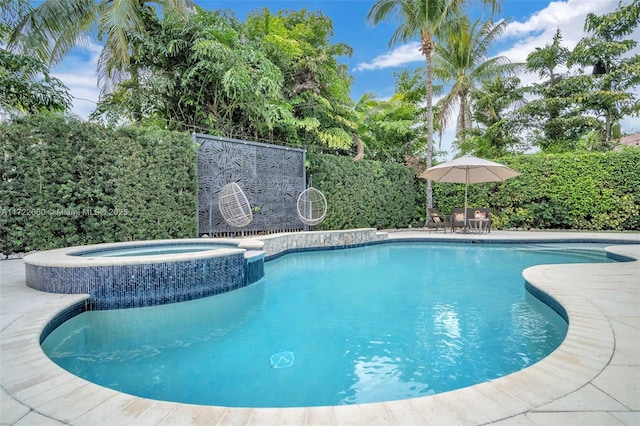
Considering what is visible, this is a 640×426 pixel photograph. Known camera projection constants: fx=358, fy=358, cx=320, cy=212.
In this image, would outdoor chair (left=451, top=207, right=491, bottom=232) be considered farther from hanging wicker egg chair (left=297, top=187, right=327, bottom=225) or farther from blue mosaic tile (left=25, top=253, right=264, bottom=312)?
blue mosaic tile (left=25, top=253, right=264, bottom=312)

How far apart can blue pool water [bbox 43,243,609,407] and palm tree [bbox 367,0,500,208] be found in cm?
1061

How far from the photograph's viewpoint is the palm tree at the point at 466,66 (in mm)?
19375

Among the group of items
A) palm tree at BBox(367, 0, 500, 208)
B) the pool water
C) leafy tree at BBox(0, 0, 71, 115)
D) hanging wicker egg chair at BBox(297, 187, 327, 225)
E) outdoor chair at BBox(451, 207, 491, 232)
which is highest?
palm tree at BBox(367, 0, 500, 208)

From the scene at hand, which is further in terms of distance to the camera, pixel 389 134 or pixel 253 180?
pixel 389 134

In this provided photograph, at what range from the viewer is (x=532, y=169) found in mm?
13727

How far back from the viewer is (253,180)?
10.7m

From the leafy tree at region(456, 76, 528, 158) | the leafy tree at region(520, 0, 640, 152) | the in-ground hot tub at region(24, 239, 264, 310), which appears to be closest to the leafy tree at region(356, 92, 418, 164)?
the leafy tree at region(456, 76, 528, 158)

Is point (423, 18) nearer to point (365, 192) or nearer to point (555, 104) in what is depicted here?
point (365, 192)

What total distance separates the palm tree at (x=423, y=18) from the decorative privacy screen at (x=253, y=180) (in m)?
6.16

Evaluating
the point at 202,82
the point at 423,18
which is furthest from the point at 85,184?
the point at 423,18

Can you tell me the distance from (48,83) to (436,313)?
10.3m

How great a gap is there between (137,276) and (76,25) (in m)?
9.93

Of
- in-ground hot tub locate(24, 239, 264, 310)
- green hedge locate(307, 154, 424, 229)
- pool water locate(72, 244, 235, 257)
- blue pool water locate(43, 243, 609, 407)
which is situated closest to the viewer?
blue pool water locate(43, 243, 609, 407)

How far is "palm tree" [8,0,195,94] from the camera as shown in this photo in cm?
930
